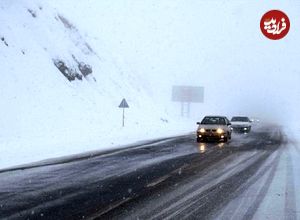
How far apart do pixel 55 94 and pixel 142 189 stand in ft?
92.0

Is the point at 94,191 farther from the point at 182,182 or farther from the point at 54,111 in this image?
the point at 54,111

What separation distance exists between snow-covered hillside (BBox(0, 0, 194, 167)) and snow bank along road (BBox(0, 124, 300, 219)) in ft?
10.7

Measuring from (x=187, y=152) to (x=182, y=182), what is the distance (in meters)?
7.99

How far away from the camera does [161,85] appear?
14150 cm

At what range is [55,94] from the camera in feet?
121

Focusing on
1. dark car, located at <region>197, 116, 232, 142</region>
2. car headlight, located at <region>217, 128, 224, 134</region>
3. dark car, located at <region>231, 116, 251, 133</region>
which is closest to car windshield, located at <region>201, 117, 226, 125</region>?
dark car, located at <region>197, 116, 232, 142</region>

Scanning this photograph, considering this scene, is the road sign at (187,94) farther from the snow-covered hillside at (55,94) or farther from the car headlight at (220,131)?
the car headlight at (220,131)

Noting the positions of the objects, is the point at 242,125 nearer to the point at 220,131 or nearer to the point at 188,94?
the point at 220,131

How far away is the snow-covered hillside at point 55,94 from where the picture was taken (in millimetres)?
23734

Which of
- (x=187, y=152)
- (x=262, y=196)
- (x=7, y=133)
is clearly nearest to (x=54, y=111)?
(x=7, y=133)

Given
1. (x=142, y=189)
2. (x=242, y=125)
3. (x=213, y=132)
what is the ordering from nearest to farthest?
(x=142, y=189), (x=213, y=132), (x=242, y=125)

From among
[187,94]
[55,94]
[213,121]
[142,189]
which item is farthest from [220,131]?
[187,94]

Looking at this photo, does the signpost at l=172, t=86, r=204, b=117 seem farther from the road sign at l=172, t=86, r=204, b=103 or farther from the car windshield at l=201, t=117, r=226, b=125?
the car windshield at l=201, t=117, r=226, b=125

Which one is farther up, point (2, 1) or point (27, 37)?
point (2, 1)
